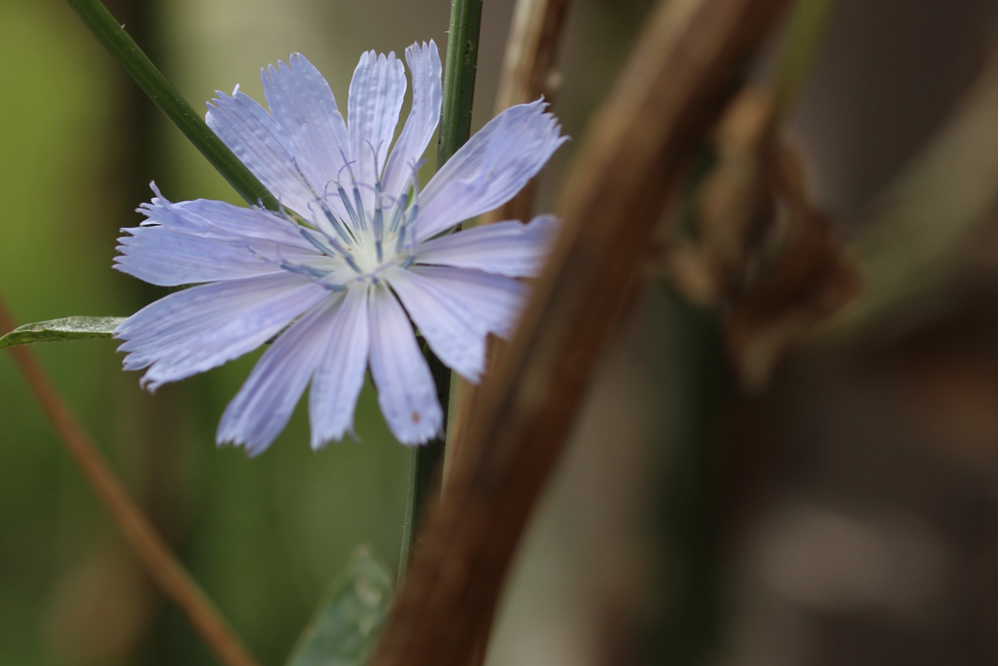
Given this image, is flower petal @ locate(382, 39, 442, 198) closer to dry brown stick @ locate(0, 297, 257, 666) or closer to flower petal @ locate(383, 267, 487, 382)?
flower petal @ locate(383, 267, 487, 382)

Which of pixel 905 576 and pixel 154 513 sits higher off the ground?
pixel 154 513

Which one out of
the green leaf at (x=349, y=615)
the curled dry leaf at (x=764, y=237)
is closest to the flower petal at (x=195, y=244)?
the green leaf at (x=349, y=615)

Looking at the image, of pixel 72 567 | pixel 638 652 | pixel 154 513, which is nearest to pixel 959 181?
pixel 638 652

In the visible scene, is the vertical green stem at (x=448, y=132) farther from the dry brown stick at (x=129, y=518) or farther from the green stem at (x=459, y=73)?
the dry brown stick at (x=129, y=518)

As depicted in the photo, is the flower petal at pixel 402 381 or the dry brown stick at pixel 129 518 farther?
the dry brown stick at pixel 129 518

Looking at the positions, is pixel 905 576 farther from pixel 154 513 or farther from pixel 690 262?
pixel 154 513

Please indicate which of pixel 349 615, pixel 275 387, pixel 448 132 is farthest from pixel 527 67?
pixel 349 615

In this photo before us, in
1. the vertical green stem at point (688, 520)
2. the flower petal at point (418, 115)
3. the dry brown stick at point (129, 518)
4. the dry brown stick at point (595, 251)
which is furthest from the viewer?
the vertical green stem at point (688, 520)
